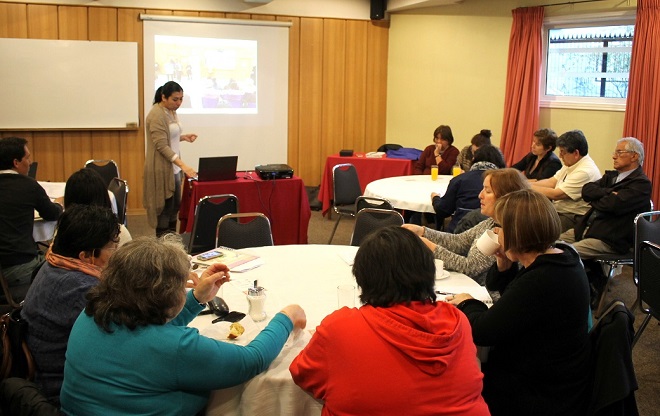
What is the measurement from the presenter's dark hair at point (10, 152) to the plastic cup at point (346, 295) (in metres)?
2.40

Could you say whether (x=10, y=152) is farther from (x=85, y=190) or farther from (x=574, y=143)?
(x=574, y=143)

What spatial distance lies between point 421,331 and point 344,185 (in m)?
4.55

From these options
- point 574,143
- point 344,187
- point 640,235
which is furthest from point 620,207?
point 344,187

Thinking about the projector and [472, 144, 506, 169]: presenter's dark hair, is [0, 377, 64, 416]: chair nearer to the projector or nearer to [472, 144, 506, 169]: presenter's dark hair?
[472, 144, 506, 169]: presenter's dark hair

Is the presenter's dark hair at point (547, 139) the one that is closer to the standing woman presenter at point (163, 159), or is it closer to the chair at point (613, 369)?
the standing woman presenter at point (163, 159)

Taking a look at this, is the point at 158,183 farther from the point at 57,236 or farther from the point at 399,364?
the point at 399,364

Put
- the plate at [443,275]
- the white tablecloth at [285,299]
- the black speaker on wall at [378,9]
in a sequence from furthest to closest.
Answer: the black speaker on wall at [378,9] < the plate at [443,275] < the white tablecloth at [285,299]

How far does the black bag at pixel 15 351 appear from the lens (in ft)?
6.77

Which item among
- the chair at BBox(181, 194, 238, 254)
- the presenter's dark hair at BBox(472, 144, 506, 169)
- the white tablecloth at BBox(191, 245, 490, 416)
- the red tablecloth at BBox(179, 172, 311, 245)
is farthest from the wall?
the white tablecloth at BBox(191, 245, 490, 416)

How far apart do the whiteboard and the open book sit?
4.77 metres

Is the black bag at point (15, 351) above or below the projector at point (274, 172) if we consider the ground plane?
below

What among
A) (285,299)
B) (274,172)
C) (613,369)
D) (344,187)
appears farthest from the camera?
(344,187)

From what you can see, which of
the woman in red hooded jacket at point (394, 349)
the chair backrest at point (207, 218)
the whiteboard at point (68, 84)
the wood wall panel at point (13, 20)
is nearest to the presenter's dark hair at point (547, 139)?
the chair backrest at point (207, 218)

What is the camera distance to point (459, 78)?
7988 millimetres
